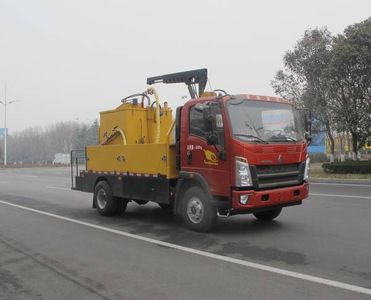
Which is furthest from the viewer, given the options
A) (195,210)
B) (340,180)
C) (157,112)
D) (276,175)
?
(340,180)

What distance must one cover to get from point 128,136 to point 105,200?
5.49 ft

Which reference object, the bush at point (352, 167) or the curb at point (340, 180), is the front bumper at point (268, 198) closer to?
the curb at point (340, 180)

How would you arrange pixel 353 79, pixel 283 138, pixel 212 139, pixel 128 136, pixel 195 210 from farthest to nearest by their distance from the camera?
pixel 353 79, pixel 128 136, pixel 195 210, pixel 283 138, pixel 212 139

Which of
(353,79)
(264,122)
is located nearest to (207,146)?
(264,122)

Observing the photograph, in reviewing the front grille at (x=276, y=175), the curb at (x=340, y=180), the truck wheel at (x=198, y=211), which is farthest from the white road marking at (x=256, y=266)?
the curb at (x=340, y=180)

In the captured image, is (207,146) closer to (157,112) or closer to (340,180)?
(157,112)

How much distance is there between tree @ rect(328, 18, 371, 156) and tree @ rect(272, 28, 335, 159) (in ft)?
1.85

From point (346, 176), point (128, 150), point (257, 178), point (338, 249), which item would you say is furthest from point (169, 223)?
point (346, 176)

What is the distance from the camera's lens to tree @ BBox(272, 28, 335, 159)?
25719mm

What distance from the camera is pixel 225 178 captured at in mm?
8531

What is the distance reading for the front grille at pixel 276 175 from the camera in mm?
8512

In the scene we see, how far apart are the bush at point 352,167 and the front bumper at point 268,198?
14518mm

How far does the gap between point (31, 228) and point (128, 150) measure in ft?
8.51

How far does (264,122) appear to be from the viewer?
29.3 feet
